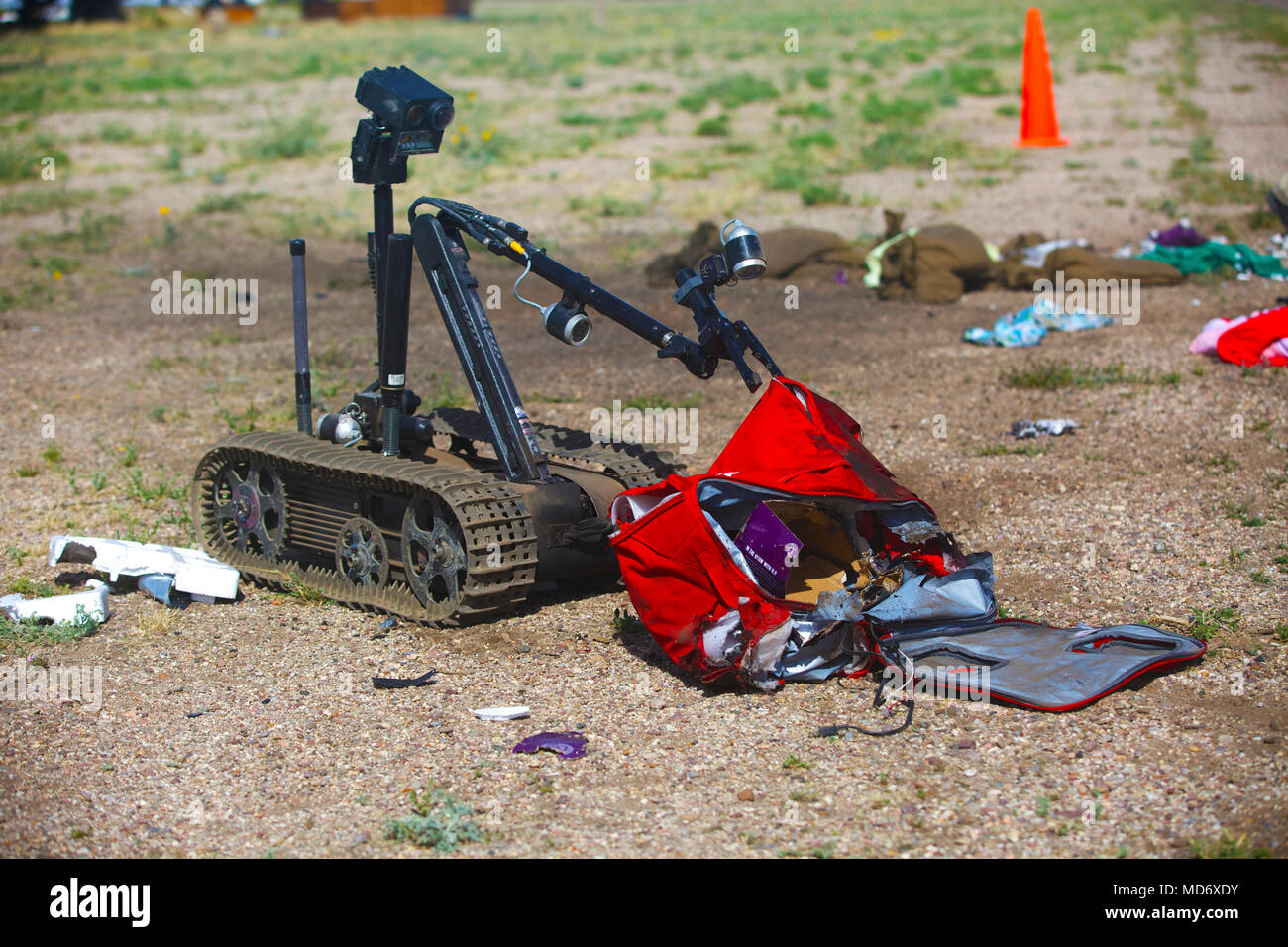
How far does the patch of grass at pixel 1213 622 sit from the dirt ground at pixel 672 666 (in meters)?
0.03

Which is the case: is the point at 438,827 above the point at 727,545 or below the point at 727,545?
below

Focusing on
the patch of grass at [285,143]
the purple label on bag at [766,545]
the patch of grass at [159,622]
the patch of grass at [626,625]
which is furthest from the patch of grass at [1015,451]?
the patch of grass at [285,143]

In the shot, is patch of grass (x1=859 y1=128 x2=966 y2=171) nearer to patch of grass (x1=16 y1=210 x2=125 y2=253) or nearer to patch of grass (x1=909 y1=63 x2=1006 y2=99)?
patch of grass (x1=909 y1=63 x2=1006 y2=99)

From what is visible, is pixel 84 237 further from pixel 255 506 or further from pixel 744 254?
pixel 744 254

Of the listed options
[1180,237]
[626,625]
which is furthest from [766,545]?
[1180,237]

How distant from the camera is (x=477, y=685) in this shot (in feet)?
18.0

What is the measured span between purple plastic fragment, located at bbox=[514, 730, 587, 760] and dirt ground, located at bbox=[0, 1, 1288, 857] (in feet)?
0.19

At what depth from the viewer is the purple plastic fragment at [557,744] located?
15.9ft

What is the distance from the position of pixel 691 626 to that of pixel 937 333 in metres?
6.77

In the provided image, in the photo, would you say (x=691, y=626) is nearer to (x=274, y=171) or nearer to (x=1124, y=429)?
(x=1124, y=429)

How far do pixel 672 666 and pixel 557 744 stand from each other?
92 cm

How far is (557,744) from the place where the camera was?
4.88m

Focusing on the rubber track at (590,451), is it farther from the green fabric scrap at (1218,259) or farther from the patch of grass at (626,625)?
the green fabric scrap at (1218,259)

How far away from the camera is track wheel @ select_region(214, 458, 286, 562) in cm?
682
